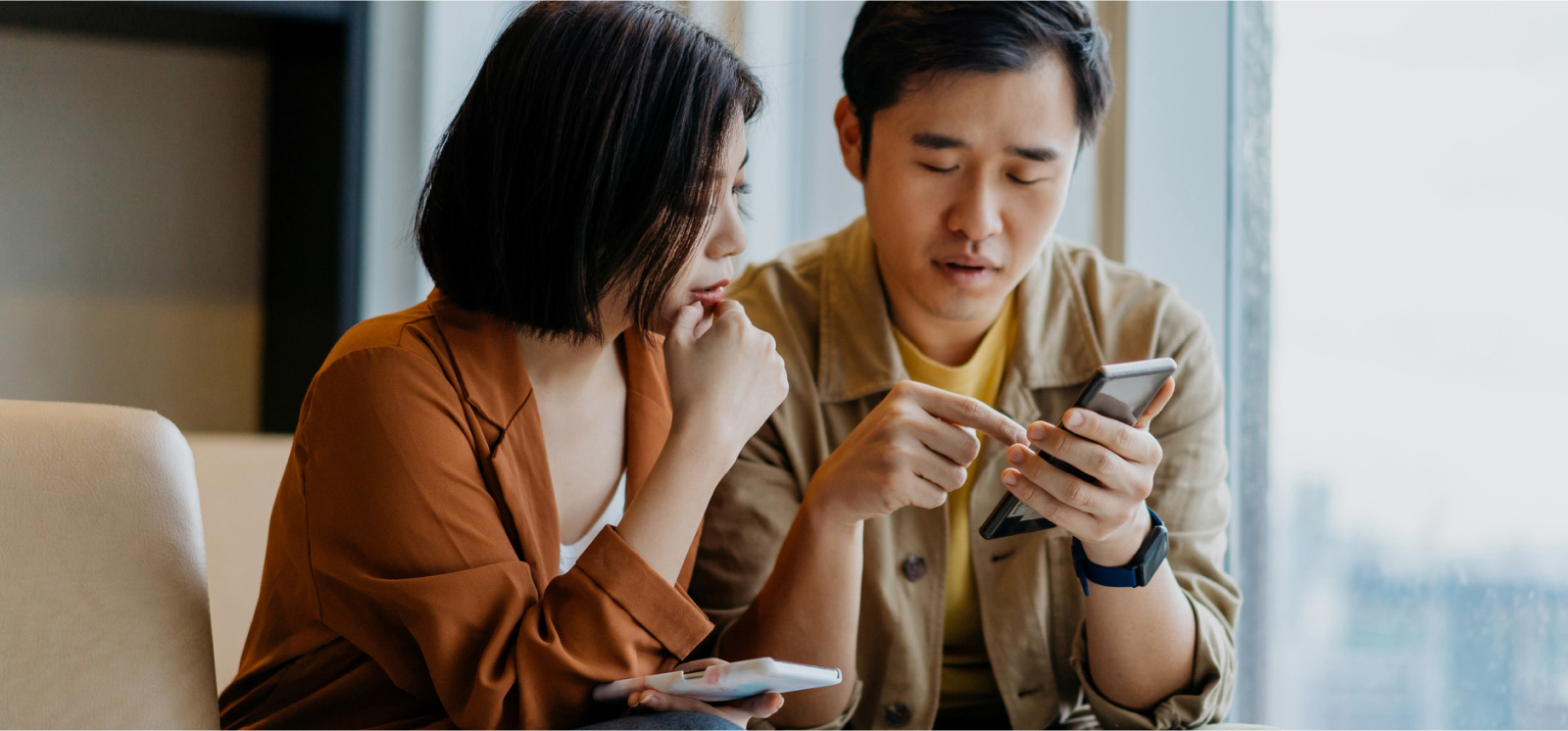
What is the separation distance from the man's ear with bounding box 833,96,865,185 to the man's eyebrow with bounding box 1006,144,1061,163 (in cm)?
20

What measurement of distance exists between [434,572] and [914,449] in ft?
1.43

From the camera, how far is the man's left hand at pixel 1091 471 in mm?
930

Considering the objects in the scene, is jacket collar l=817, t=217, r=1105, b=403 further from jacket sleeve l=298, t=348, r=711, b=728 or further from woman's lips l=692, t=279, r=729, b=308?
jacket sleeve l=298, t=348, r=711, b=728

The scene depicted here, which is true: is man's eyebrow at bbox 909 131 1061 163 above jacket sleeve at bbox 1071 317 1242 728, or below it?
above

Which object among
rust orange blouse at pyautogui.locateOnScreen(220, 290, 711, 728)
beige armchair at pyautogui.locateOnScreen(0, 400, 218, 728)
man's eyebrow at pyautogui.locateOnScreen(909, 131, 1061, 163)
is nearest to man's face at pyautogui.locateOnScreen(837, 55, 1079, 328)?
man's eyebrow at pyautogui.locateOnScreen(909, 131, 1061, 163)

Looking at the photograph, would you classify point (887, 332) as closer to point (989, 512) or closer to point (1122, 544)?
point (989, 512)

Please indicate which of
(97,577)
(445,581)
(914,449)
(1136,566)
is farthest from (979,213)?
(97,577)

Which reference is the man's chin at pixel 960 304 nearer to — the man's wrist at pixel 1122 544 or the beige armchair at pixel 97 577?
the man's wrist at pixel 1122 544

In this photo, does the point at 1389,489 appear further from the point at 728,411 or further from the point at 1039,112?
the point at 728,411

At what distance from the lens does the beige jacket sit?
1186mm

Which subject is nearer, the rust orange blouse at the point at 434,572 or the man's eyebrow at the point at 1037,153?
the rust orange blouse at the point at 434,572

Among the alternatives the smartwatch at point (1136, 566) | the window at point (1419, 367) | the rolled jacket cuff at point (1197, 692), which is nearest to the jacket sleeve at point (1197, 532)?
the rolled jacket cuff at point (1197, 692)

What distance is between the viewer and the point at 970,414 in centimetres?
100

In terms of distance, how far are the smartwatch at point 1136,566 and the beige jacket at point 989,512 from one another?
0.12 meters
